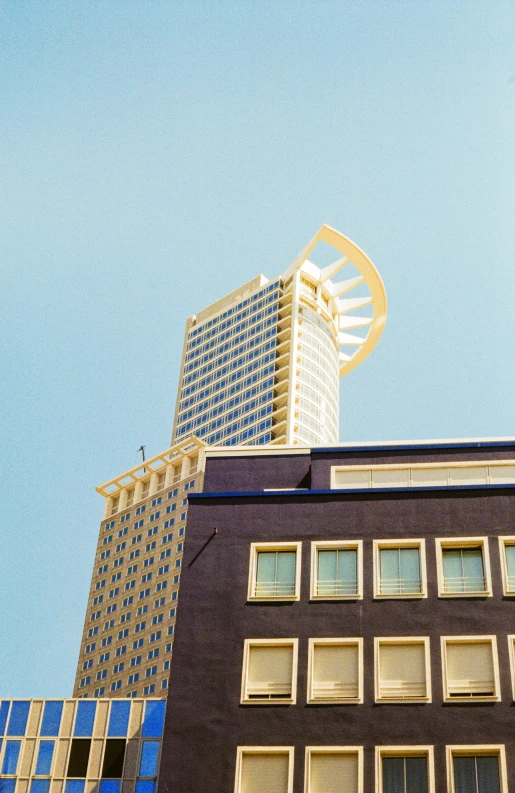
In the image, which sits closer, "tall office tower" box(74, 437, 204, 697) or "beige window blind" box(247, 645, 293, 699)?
"beige window blind" box(247, 645, 293, 699)

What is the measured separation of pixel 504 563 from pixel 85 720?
24.0 m

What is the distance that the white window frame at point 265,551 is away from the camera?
1620 inches

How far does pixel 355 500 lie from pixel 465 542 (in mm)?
4492

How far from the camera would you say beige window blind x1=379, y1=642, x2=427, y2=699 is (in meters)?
38.6

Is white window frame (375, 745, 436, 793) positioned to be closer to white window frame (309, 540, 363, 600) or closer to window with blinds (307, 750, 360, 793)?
window with blinds (307, 750, 360, 793)

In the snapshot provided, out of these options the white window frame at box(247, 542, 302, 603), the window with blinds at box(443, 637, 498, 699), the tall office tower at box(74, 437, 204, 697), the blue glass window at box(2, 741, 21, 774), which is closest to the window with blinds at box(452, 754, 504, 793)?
the window with blinds at box(443, 637, 498, 699)

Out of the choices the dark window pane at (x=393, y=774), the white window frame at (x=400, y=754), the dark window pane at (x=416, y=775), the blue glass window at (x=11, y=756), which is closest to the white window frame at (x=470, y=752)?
the white window frame at (x=400, y=754)

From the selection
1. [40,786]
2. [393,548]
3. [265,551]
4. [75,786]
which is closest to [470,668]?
[393,548]

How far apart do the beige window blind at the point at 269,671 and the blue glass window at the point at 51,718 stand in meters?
19.4

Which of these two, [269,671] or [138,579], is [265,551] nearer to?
[269,671]

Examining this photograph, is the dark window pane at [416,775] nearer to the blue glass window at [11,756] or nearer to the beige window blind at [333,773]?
the beige window blind at [333,773]

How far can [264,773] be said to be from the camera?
3738 cm

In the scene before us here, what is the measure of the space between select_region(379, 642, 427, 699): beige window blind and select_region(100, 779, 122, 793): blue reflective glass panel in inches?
689

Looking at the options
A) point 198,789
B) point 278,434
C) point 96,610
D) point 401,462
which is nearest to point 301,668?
point 198,789
